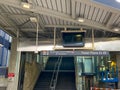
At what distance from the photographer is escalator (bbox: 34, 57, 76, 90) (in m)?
12.9

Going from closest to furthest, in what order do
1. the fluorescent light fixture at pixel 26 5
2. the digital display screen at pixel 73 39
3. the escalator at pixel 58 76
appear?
the fluorescent light fixture at pixel 26 5 < the digital display screen at pixel 73 39 < the escalator at pixel 58 76

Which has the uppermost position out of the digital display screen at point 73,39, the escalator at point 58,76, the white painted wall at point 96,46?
the digital display screen at point 73,39

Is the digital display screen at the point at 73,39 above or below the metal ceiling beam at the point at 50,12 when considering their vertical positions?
below

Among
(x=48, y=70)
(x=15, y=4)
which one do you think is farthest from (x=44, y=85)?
(x=15, y=4)

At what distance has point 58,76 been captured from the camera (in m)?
14.8

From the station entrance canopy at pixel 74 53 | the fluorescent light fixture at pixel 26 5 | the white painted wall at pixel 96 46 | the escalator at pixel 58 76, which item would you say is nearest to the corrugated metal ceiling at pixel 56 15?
the fluorescent light fixture at pixel 26 5

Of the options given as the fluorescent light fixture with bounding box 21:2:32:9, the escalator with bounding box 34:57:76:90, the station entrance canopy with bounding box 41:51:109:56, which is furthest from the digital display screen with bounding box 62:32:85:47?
the escalator with bounding box 34:57:76:90

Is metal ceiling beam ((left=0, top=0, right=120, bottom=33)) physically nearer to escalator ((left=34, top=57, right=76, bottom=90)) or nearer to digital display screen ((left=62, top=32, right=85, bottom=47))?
digital display screen ((left=62, top=32, right=85, bottom=47))

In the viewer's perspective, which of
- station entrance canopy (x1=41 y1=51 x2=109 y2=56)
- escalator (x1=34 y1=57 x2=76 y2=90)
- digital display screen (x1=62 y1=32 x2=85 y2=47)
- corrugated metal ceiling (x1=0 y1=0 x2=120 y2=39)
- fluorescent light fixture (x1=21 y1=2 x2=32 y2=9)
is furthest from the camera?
escalator (x1=34 y1=57 x2=76 y2=90)

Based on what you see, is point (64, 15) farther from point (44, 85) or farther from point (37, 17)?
point (44, 85)

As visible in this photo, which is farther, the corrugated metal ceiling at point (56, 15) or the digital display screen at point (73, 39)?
the digital display screen at point (73, 39)

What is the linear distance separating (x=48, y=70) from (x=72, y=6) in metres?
10.8

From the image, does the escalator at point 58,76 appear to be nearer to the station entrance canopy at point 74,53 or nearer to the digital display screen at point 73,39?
the digital display screen at point 73,39

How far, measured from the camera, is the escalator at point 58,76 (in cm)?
1288
